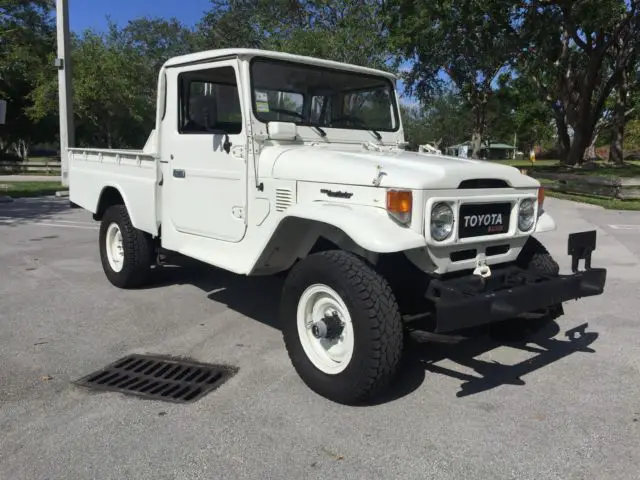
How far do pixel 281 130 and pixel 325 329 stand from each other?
1519 millimetres

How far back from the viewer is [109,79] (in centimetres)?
3005

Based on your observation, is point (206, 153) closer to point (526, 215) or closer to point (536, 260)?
point (526, 215)

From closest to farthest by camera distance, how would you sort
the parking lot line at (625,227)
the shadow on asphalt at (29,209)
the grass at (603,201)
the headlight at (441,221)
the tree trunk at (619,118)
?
the headlight at (441,221)
the parking lot line at (625,227)
the shadow on asphalt at (29,209)
the grass at (603,201)
the tree trunk at (619,118)

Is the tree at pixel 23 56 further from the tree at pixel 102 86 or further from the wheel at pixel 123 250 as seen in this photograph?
the wheel at pixel 123 250

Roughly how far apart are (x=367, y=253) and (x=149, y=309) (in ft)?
8.40

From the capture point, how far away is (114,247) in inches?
248

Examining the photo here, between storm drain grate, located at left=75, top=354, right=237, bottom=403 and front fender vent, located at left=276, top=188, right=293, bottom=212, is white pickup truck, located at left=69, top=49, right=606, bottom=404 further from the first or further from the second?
storm drain grate, located at left=75, top=354, right=237, bottom=403

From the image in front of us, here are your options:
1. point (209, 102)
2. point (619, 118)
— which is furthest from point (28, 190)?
point (619, 118)

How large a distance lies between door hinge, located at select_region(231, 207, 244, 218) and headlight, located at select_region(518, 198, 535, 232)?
1.99 meters

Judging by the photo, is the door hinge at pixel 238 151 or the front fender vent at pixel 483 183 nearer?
the front fender vent at pixel 483 183

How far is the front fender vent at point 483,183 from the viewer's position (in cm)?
370

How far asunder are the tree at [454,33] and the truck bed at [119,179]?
49.5 ft

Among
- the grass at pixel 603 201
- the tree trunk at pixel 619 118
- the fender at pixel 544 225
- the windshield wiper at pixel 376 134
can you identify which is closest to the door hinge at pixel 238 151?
the windshield wiper at pixel 376 134

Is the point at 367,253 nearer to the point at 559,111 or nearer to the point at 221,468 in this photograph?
the point at 221,468
